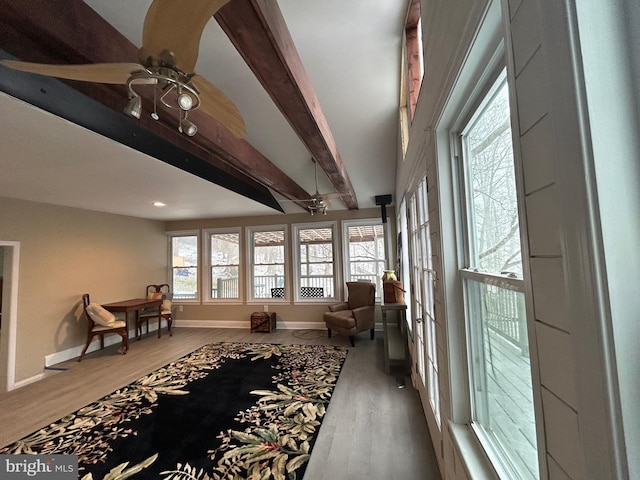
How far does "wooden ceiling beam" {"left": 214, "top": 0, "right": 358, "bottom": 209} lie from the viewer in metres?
1.15

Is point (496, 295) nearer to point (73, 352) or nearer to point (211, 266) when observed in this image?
point (73, 352)

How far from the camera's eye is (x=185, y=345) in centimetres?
482

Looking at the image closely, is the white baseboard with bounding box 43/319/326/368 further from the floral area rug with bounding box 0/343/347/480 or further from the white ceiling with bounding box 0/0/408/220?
the white ceiling with bounding box 0/0/408/220

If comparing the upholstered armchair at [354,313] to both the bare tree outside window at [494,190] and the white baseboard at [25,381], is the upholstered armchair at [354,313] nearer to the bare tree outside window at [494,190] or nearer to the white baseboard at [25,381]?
the bare tree outside window at [494,190]

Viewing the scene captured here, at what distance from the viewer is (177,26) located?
3.43 feet

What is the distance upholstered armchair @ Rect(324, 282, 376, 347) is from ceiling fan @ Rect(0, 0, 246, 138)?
13.3 ft

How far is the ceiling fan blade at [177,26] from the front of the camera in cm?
97

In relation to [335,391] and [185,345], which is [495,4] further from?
[185,345]

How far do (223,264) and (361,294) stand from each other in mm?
3333


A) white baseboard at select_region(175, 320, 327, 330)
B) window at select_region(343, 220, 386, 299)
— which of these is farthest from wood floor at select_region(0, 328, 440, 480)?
window at select_region(343, 220, 386, 299)

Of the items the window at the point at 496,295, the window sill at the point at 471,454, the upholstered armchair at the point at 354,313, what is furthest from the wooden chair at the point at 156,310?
the window at the point at 496,295

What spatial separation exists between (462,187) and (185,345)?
5189 millimetres

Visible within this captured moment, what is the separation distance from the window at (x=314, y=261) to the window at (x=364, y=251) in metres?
0.33

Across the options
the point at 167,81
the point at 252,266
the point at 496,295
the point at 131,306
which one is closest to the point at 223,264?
the point at 252,266
